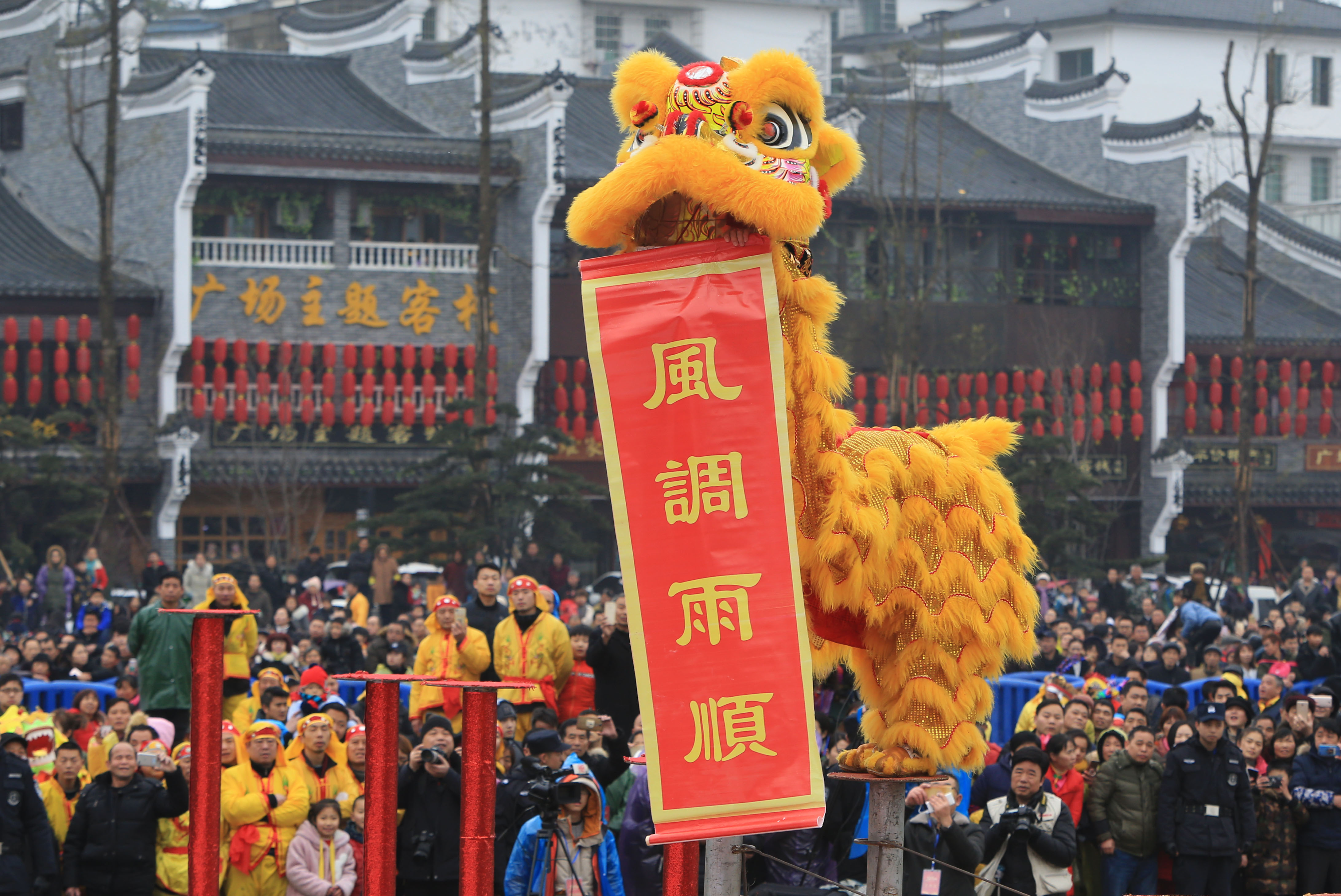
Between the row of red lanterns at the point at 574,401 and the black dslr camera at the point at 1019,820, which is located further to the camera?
the row of red lanterns at the point at 574,401

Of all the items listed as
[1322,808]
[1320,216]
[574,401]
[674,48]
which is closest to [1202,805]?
[1322,808]

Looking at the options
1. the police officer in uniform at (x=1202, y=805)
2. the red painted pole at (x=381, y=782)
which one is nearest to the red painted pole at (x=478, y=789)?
the red painted pole at (x=381, y=782)

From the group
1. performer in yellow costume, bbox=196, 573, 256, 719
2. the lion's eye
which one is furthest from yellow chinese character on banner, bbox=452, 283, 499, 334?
the lion's eye

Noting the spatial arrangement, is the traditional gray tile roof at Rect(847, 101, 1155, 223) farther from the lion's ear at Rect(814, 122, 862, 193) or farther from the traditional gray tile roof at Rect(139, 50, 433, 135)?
the lion's ear at Rect(814, 122, 862, 193)

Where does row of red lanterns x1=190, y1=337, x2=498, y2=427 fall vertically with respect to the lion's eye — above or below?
above

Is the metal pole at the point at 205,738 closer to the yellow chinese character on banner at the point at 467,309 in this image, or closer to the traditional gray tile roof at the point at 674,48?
the yellow chinese character on banner at the point at 467,309

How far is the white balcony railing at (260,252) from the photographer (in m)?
24.2

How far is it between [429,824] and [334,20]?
2289cm

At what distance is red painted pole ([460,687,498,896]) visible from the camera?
18.1 ft

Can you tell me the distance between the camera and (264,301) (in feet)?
79.6

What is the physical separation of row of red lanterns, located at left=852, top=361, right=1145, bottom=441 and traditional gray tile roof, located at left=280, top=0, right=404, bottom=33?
377 inches

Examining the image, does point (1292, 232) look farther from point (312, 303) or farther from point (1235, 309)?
point (312, 303)

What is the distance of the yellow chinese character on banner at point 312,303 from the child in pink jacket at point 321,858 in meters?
17.2

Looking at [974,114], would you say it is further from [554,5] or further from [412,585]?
[412,585]
